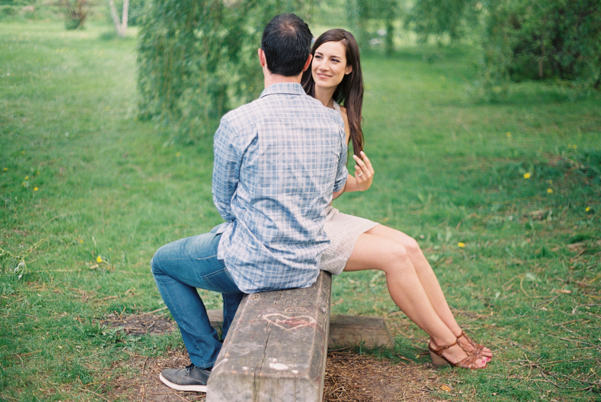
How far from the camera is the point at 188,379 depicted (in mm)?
2592

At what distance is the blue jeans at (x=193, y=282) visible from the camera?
239cm

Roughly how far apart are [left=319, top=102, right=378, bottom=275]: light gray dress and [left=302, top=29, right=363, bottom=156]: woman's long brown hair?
546 millimetres

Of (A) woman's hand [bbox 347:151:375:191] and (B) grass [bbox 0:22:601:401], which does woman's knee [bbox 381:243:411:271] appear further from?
(B) grass [bbox 0:22:601:401]

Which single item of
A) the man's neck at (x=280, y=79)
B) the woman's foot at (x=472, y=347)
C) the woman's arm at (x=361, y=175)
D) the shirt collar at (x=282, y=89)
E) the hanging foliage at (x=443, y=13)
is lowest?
the woman's foot at (x=472, y=347)

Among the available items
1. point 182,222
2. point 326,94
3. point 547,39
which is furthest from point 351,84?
point 547,39

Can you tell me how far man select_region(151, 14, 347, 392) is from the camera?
217 centimetres

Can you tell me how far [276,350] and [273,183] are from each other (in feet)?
2.12

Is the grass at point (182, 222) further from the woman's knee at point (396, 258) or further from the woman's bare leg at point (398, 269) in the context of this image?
the woman's knee at point (396, 258)

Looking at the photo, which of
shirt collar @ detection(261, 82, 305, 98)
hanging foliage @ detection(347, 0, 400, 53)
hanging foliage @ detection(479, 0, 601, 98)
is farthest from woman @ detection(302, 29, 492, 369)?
hanging foliage @ detection(347, 0, 400, 53)

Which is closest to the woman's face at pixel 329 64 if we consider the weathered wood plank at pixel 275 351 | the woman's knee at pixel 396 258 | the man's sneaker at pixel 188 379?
the woman's knee at pixel 396 258

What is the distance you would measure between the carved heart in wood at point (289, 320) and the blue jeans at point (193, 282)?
346 millimetres

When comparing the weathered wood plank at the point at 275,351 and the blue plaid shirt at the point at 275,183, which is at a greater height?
the blue plaid shirt at the point at 275,183

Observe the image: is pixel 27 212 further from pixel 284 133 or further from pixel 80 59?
pixel 284 133

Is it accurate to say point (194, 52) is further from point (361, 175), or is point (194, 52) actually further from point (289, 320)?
point (289, 320)
